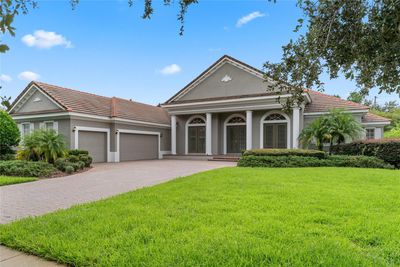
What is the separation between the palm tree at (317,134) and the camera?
16734 mm

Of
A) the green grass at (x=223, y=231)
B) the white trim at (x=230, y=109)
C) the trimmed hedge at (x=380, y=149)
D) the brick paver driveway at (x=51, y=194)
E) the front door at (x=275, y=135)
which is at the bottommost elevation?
the brick paver driveway at (x=51, y=194)

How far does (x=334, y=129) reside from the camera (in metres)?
16.4

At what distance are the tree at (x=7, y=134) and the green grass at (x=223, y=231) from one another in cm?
1436

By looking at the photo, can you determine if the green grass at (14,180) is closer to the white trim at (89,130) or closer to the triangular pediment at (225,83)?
the white trim at (89,130)

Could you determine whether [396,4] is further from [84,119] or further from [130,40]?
[84,119]

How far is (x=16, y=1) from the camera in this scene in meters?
3.22

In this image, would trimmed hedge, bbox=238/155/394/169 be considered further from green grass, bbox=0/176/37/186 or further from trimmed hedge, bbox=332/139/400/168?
green grass, bbox=0/176/37/186

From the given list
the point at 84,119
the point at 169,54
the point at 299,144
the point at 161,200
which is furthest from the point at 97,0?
the point at 299,144

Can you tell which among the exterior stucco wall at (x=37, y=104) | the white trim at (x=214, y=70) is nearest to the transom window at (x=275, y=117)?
the white trim at (x=214, y=70)

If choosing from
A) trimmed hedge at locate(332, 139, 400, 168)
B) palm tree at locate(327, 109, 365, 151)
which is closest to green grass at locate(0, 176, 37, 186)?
palm tree at locate(327, 109, 365, 151)

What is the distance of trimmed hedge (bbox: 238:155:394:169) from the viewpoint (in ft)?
42.8

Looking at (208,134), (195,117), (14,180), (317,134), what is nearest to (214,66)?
(195,117)

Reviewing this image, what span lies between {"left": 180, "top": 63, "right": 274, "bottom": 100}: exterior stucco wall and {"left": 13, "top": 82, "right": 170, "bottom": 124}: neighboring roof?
4.53 m

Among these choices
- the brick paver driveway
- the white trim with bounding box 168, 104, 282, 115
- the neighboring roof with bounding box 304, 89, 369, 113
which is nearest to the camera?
the brick paver driveway
